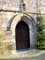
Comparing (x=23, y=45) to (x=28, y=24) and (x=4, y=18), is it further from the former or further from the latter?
(x=4, y=18)

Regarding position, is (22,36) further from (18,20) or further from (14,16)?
(14,16)

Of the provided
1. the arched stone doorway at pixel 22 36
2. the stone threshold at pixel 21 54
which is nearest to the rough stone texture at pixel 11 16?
the arched stone doorway at pixel 22 36

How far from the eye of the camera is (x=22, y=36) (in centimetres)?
1575

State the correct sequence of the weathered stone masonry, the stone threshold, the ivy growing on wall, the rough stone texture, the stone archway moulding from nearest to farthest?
the stone threshold
the rough stone texture
the weathered stone masonry
the stone archway moulding
the ivy growing on wall

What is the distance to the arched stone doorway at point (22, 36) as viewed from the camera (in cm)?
A: 1560

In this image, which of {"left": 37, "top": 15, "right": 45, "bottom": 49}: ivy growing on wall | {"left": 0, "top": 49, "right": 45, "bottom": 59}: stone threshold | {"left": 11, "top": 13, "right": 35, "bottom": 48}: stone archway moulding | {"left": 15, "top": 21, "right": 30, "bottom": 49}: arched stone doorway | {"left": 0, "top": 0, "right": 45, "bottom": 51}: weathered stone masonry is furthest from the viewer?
{"left": 15, "top": 21, "right": 30, "bottom": 49}: arched stone doorway

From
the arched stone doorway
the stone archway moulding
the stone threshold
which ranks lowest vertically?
the stone threshold

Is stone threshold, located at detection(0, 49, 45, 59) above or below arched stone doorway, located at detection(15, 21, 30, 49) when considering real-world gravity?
below

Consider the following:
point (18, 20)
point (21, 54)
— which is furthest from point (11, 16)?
point (21, 54)

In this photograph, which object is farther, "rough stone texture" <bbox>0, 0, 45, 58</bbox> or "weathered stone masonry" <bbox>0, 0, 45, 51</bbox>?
"weathered stone masonry" <bbox>0, 0, 45, 51</bbox>

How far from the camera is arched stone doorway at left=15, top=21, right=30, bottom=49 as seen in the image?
15602 mm

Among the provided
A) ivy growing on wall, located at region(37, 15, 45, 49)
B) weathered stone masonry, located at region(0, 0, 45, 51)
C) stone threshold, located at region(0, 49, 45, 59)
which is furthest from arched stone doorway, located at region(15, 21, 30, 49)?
stone threshold, located at region(0, 49, 45, 59)

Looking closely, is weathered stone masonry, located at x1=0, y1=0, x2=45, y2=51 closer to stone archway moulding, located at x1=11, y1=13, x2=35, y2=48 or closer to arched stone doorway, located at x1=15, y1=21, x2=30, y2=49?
stone archway moulding, located at x1=11, y1=13, x2=35, y2=48

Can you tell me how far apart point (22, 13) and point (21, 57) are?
313 centimetres
